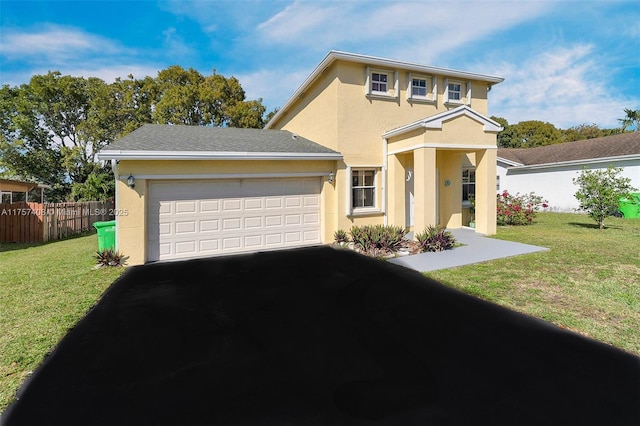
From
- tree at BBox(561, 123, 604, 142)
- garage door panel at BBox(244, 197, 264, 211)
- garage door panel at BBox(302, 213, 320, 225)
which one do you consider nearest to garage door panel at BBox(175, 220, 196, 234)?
garage door panel at BBox(244, 197, 264, 211)

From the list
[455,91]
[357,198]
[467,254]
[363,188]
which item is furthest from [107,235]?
[455,91]

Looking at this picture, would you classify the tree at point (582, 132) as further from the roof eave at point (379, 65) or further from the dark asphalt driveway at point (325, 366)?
the dark asphalt driveway at point (325, 366)

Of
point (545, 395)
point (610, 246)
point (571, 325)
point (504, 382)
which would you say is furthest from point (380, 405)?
point (610, 246)

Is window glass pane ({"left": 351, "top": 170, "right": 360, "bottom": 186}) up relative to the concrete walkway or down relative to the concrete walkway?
up

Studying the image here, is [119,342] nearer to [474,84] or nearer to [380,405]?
[380,405]

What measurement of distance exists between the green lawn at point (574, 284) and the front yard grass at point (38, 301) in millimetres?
6432

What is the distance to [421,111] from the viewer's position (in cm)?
1147

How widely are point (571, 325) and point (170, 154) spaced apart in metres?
9.13

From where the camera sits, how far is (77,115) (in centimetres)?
2323

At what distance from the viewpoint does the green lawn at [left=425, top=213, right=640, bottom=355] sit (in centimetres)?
415

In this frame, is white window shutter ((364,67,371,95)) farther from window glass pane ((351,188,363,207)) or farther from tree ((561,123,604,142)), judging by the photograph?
tree ((561,123,604,142))

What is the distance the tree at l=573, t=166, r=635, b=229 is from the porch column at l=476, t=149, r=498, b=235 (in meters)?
4.40

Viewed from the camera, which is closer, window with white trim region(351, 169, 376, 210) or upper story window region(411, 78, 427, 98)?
window with white trim region(351, 169, 376, 210)

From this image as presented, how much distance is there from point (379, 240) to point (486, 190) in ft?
15.2
